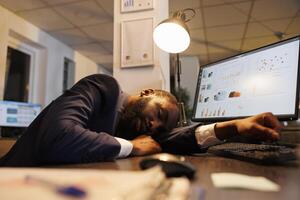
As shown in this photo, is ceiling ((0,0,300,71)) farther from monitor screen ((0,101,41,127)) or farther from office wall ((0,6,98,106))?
monitor screen ((0,101,41,127))

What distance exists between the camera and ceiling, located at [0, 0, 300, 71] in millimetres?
3125

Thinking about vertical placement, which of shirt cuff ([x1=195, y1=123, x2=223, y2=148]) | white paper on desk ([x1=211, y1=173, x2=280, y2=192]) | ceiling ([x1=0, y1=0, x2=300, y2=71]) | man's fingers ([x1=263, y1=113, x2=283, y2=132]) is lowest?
white paper on desk ([x1=211, y1=173, x2=280, y2=192])

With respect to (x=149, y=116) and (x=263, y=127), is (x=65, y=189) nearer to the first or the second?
(x=263, y=127)

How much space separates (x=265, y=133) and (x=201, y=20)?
9.88ft

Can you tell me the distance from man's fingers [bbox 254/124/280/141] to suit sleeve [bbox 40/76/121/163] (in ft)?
1.23

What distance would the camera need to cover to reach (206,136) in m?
0.95

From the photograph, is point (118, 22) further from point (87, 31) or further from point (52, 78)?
point (52, 78)

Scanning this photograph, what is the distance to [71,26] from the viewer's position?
373cm

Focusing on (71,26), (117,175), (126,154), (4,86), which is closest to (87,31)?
(71,26)

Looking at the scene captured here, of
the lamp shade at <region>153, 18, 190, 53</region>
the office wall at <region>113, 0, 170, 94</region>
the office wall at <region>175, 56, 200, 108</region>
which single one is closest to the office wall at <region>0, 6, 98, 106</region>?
the office wall at <region>175, 56, 200, 108</region>

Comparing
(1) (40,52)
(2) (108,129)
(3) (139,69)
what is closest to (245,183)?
(2) (108,129)

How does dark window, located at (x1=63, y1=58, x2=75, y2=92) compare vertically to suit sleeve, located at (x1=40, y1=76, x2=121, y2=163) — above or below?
above

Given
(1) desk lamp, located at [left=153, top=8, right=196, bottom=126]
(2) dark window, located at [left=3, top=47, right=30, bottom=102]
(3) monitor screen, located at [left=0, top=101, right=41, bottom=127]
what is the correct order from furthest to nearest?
1. (2) dark window, located at [left=3, top=47, right=30, bottom=102]
2. (3) monitor screen, located at [left=0, top=101, right=41, bottom=127]
3. (1) desk lamp, located at [left=153, top=8, right=196, bottom=126]

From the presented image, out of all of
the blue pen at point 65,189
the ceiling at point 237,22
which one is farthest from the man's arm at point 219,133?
the ceiling at point 237,22
